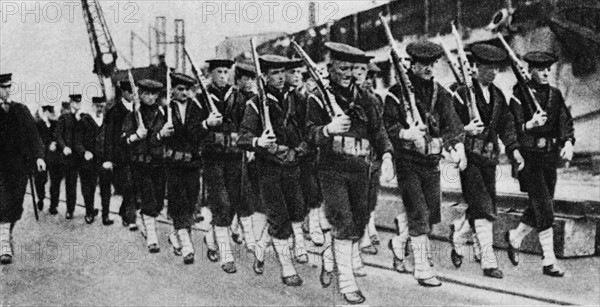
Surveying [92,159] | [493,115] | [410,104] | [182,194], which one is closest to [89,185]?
[92,159]

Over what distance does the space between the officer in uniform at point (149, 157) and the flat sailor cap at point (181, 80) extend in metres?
0.14

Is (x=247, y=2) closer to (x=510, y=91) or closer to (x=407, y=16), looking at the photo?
(x=407, y=16)

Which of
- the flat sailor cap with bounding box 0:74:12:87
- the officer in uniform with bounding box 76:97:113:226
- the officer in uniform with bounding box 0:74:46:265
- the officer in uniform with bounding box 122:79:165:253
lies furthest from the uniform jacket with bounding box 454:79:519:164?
the officer in uniform with bounding box 76:97:113:226

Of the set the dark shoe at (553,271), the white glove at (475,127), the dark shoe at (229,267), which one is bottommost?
the dark shoe at (229,267)

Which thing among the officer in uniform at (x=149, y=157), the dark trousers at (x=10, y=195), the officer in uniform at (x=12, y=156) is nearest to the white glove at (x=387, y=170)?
the officer in uniform at (x=149, y=157)

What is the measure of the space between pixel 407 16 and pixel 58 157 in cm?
413

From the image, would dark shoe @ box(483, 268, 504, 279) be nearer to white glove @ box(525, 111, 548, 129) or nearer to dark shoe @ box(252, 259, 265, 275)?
white glove @ box(525, 111, 548, 129)

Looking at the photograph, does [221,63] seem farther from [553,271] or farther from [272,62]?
[553,271]

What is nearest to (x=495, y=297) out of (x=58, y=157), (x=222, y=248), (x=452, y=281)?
(x=452, y=281)

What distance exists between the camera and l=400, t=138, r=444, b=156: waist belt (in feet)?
14.5

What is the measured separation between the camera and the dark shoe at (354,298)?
419cm

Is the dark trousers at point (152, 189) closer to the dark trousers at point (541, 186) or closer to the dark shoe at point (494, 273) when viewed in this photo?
the dark shoe at point (494, 273)

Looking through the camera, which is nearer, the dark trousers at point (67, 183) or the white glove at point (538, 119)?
the white glove at point (538, 119)

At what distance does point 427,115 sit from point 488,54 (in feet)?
2.02
